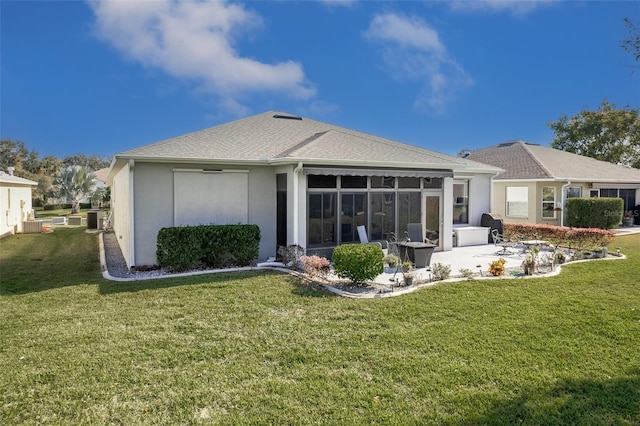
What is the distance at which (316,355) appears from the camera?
6059mm

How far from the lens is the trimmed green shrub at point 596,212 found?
74.4 ft

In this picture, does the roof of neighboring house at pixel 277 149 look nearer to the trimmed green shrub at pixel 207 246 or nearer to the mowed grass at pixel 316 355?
the trimmed green shrub at pixel 207 246

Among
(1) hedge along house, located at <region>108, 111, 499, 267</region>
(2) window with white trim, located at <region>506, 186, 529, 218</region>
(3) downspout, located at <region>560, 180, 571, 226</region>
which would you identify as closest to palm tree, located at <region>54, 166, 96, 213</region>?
(1) hedge along house, located at <region>108, 111, 499, 267</region>

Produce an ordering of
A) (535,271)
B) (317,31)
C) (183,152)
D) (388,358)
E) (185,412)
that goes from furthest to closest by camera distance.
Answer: (317,31) < (183,152) < (535,271) < (388,358) < (185,412)

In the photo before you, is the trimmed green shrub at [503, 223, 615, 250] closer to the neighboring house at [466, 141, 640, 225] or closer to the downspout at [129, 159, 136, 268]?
the neighboring house at [466, 141, 640, 225]

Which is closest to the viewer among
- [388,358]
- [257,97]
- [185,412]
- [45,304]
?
[185,412]

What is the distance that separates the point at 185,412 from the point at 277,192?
409 inches

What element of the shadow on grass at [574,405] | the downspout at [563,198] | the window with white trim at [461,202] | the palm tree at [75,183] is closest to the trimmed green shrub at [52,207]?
the palm tree at [75,183]

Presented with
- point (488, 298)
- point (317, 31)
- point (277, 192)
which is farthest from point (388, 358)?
point (317, 31)

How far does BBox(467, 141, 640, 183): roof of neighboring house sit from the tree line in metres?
43.7

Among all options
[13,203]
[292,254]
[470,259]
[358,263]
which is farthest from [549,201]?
[13,203]

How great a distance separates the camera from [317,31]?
2217cm

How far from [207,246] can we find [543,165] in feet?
76.0

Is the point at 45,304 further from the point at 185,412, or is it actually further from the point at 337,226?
the point at 337,226
